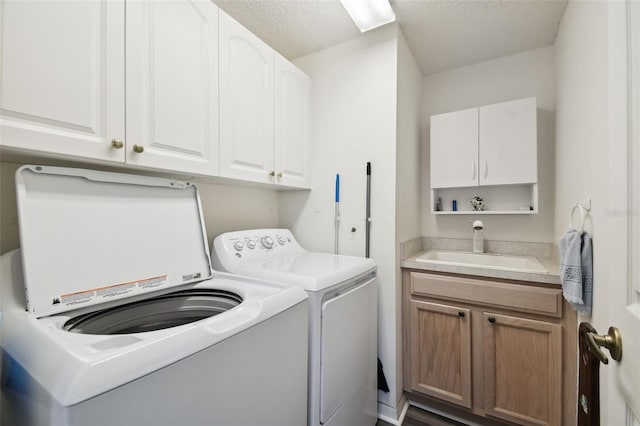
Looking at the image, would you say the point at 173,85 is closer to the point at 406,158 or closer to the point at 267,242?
the point at 267,242

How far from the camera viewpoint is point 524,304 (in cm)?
146

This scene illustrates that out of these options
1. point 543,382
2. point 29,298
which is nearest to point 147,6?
point 29,298

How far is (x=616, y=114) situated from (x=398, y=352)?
63.1 inches

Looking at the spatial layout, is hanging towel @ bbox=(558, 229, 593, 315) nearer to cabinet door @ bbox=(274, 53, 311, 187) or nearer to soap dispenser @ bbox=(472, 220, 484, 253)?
soap dispenser @ bbox=(472, 220, 484, 253)

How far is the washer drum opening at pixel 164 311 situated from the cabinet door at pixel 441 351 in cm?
127

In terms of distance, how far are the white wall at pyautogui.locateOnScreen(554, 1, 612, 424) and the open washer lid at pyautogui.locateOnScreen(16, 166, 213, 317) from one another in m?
1.42

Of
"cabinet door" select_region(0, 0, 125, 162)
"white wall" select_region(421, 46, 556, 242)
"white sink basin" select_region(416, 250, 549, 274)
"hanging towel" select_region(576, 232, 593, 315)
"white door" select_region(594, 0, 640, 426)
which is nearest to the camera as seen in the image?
"white door" select_region(594, 0, 640, 426)

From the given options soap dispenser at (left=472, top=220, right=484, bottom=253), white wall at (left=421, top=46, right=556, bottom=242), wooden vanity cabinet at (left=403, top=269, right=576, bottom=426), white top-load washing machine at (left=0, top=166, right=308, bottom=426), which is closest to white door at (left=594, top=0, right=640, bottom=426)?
white top-load washing machine at (left=0, top=166, right=308, bottom=426)

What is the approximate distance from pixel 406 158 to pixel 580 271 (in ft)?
3.85

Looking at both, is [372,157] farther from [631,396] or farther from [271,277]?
[631,396]

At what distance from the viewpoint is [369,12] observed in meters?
1.55

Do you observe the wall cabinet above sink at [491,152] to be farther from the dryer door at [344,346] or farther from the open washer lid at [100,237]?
the open washer lid at [100,237]

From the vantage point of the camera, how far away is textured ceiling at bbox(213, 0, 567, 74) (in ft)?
5.22

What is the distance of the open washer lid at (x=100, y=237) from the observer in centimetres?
81
